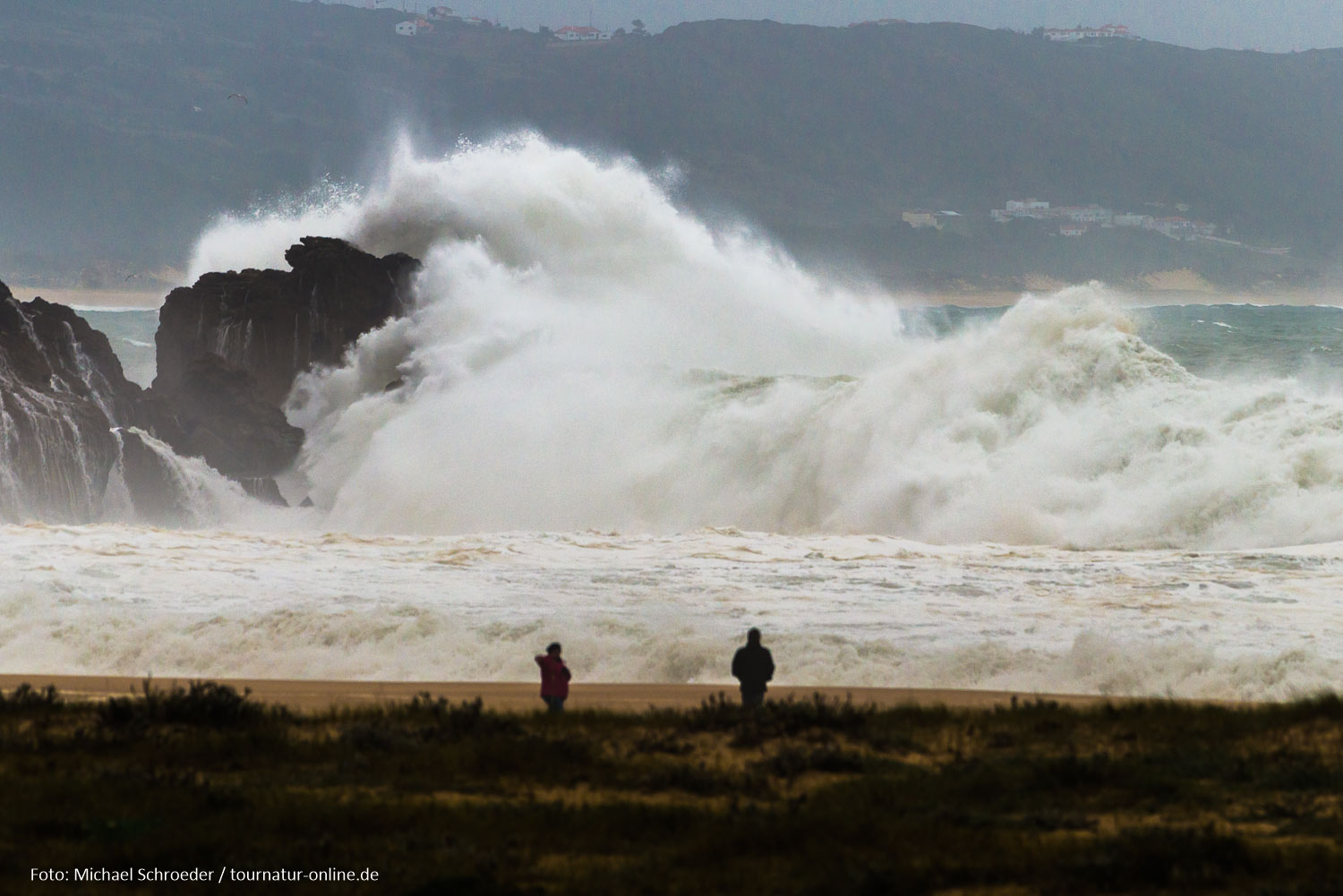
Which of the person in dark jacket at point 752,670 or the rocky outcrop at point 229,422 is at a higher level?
the rocky outcrop at point 229,422

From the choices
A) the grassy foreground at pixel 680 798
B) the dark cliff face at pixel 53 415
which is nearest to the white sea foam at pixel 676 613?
the grassy foreground at pixel 680 798

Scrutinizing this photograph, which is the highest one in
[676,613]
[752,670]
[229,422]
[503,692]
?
[229,422]

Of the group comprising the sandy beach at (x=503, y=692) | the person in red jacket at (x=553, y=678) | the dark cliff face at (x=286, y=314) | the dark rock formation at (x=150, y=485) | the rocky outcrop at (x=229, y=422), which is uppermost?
the dark cliff face at (x=286, y=314)

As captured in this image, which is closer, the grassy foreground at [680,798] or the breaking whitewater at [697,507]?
the grassy foreground at [680,798]

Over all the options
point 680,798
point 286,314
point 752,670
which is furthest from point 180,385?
point 680,798

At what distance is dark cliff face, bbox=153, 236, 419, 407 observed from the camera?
184 feet

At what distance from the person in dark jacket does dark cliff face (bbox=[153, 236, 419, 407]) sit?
45637 mm

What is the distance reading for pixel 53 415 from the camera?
36.4 metres

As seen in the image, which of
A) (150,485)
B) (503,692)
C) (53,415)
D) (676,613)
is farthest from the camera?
(150,485)

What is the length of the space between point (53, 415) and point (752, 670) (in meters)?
29.2

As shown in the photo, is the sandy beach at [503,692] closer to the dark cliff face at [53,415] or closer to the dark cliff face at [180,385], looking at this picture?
the dark cliff face at [53,415]

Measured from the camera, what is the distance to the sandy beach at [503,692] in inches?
545

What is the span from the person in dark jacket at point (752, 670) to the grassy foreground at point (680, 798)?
92 cm

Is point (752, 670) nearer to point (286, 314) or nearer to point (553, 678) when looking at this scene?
point (553, 678)
